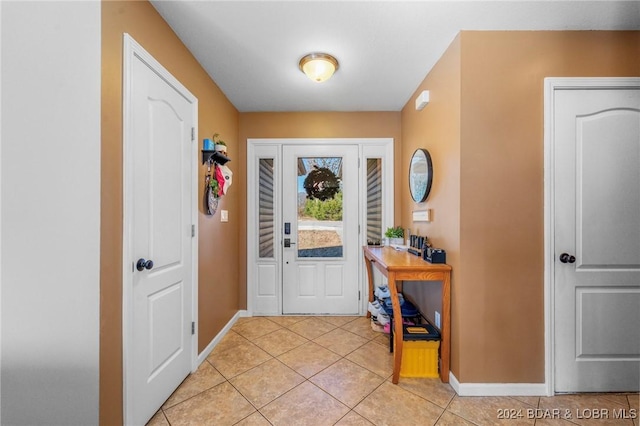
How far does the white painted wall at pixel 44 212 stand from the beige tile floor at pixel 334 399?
0.82m

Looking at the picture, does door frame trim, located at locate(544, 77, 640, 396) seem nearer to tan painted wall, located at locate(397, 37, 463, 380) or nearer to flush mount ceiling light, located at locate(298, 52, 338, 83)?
tan painted wall, located at locate(397, 37, 463, 380)

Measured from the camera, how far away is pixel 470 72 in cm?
170

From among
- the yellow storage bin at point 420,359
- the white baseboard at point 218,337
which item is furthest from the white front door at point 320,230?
the yellow storage bin at point 420,359

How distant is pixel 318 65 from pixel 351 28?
370 mm

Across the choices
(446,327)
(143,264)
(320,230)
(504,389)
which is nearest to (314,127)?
(320,230)

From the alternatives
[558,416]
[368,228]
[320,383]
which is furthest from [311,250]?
[558,416]

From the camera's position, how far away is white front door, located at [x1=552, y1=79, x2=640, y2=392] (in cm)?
168

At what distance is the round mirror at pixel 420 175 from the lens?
217 cm

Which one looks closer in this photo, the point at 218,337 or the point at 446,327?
the point at 446,327

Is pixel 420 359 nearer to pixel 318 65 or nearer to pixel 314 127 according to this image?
pixel 318 65

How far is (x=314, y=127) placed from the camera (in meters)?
3.06

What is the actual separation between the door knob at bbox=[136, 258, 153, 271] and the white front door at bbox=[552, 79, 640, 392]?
2520 mm

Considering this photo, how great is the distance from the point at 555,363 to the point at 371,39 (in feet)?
8.31

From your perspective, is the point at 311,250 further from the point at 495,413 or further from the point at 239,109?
the point at 495,413
